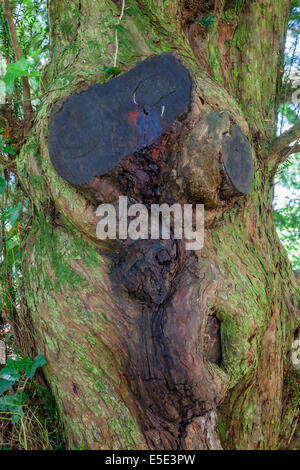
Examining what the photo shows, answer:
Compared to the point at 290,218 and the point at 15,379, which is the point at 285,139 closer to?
the point at 15,379

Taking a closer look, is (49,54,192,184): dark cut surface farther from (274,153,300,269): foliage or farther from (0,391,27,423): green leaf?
(274,153,300,269): foliage

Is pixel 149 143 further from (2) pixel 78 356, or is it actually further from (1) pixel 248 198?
(2) pixel 78 356

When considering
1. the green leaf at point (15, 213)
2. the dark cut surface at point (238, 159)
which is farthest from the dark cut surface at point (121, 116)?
the green leaf at point (15, 213)

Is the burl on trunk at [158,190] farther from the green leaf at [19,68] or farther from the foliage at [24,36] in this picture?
the foliage at [24,36]

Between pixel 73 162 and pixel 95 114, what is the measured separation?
226 mm

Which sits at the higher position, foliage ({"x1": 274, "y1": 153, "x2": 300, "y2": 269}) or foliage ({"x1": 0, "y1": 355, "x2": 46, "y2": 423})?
foliage ({"x1": 274, "y1": 153, "x2": 300, "y2": 269})

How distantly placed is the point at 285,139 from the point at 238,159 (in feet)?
2.66

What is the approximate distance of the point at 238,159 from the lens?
2.03 metres

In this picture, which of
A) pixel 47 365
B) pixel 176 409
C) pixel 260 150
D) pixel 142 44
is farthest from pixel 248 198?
pixel 47 365

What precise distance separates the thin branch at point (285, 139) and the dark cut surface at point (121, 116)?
3.45ft

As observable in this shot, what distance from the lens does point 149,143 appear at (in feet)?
6.08

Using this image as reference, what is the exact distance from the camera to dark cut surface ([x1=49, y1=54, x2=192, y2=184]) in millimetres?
1824

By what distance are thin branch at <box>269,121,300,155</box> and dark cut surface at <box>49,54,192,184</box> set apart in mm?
1051

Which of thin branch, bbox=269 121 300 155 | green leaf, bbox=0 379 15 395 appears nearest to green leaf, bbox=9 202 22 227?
green leaf, bbox=0 379 15 395
